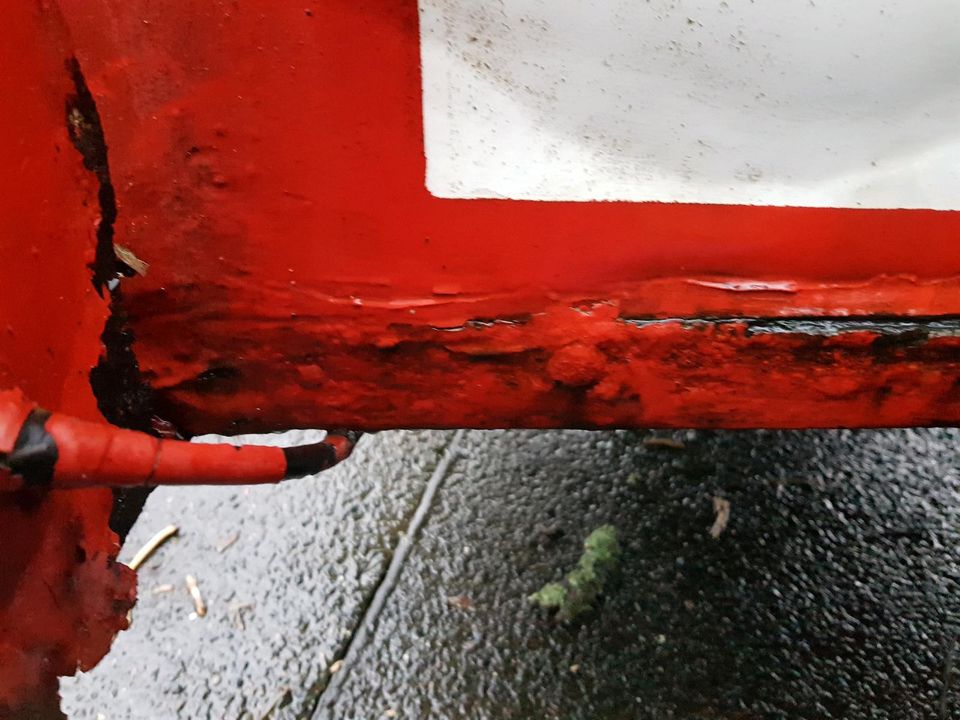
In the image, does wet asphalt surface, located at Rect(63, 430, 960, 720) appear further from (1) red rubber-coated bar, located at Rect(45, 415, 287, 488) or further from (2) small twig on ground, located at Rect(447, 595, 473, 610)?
(1) red rubber-coated bar, located at Rect(45, 415, 287, 488)

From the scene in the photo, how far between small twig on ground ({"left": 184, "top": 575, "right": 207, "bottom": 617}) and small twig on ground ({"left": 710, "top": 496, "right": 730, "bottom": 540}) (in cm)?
118

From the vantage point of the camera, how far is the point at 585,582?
156 centimetres

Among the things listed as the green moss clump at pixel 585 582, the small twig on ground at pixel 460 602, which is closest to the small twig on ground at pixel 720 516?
the green moss clump at pixel 585 582

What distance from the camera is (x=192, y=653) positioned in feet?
4.85

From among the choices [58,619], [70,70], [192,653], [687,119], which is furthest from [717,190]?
[192,653]

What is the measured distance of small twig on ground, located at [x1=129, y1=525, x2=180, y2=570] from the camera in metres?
1.68

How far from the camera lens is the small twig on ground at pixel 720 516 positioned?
1.70 m

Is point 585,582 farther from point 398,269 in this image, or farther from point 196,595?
point 398,269

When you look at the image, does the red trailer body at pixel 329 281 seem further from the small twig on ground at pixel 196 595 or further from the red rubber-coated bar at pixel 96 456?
the small twig on ground at pixel 196 595

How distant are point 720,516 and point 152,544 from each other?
4.56 feet

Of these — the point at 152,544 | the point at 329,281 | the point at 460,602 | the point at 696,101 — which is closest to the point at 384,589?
the point at 460,602

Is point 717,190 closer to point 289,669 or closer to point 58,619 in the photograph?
point 58,619

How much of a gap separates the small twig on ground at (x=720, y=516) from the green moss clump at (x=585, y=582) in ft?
0.81

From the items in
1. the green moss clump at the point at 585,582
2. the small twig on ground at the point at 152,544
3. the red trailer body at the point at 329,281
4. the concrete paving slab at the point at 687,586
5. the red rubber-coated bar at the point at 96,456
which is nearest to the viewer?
the red rubber-coated bar at the point at 96,456
